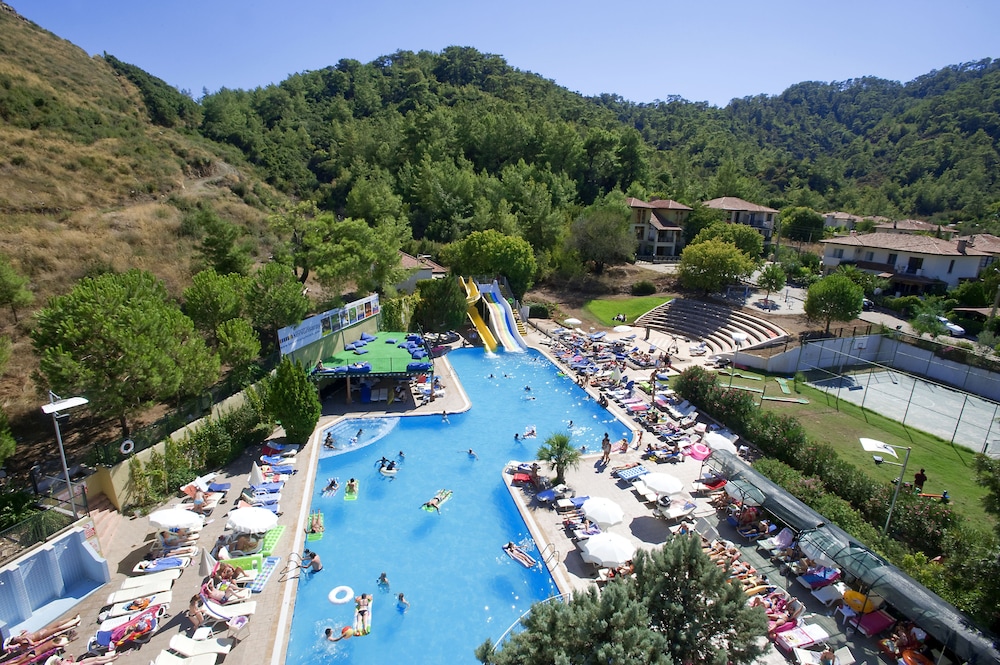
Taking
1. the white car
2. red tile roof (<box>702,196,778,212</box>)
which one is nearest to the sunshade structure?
the white car

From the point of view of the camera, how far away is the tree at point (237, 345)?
73.1 ft

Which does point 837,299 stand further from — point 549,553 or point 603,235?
point 549,553

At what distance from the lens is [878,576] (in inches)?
Answer: 497

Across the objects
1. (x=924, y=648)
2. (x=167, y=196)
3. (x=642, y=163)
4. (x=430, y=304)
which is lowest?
(x=924, y=648)

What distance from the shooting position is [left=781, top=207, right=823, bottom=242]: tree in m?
66.3

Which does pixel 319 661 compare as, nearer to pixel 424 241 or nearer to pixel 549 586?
pixel 549 586

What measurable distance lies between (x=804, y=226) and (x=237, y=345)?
70.8 m

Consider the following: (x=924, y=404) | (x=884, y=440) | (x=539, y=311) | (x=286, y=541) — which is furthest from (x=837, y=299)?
(x=286, y=541)

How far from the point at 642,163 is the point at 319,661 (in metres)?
72.1

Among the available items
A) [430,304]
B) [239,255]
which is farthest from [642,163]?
[239,255]

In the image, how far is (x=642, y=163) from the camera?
234 ft

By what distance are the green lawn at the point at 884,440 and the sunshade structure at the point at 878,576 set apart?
671 centimetres

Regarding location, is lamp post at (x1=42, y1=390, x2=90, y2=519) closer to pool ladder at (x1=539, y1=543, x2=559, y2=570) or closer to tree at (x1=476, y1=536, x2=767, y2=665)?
tree at (x1=476, y1=536, x2=767, y2=665)

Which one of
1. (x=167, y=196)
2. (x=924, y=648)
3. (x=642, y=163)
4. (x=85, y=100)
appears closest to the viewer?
(x=924, y=648)
